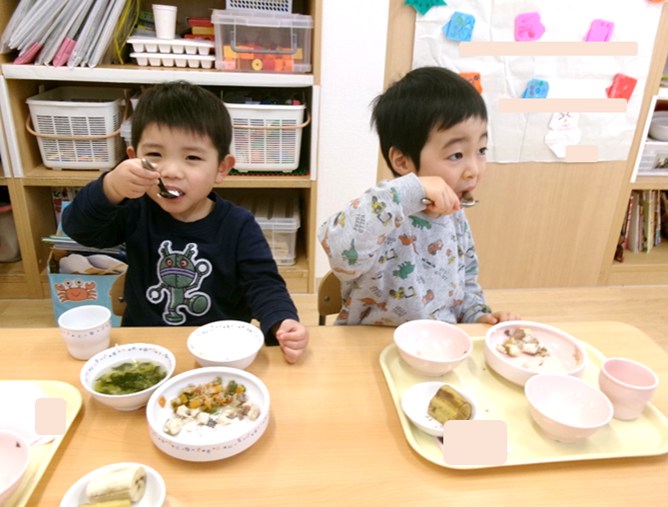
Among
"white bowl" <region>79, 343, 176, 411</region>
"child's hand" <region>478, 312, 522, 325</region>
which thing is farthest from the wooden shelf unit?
"white bowl" <region>79, 343, 176, 411</region>

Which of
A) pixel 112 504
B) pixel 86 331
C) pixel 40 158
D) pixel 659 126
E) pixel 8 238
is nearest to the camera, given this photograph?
pixel 112 504

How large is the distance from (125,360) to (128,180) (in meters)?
0.29

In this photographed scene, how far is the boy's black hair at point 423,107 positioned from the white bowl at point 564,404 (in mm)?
447

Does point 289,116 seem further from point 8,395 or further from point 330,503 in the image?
point 330,503

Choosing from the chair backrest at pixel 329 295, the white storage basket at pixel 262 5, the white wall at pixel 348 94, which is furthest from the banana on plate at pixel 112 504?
the white storage basket at pixel 262 5

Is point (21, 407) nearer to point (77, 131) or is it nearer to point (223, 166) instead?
→ point (223, 166)

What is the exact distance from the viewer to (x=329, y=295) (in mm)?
1102

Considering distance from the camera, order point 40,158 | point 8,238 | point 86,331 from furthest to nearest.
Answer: point 8,238, point 40,158, point 86,331

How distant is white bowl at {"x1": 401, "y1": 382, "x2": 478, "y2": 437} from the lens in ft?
2.13

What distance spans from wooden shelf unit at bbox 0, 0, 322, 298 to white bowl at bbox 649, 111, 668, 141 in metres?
1.47

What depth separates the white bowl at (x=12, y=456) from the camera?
1.82ft

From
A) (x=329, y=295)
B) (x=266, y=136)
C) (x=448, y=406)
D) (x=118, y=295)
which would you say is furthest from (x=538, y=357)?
(x=266, y=136)

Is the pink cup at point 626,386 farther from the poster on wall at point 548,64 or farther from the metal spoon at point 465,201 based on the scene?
the poster on wall at point 548,64

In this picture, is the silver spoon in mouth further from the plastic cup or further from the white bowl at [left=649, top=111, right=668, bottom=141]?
the white bowl at [left=649, top=111, right=668, bottom=141]
